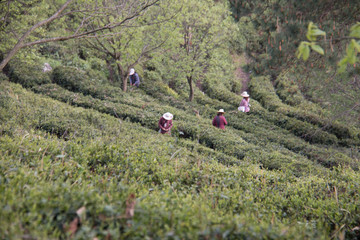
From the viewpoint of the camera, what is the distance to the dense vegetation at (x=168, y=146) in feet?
9.07

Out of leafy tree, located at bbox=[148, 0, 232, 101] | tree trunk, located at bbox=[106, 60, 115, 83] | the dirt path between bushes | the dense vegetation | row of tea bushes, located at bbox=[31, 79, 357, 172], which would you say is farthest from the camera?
the dirt path between bushes

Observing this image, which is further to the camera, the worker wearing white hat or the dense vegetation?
the worker wearing white hat

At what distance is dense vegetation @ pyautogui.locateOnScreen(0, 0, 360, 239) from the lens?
276 centimetres

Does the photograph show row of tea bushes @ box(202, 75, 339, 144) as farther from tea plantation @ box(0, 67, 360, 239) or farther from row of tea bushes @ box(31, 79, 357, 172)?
tea plantation @ box(0, 67, 360, 239)

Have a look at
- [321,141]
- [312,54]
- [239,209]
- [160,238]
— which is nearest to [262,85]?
[321,141]

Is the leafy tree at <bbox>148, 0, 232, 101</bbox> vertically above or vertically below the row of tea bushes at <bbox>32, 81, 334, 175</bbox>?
above

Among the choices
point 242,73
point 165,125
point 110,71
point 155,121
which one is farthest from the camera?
point 242,73

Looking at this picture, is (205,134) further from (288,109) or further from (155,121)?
(288,109)

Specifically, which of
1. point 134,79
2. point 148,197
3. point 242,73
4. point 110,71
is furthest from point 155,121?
point 242,73

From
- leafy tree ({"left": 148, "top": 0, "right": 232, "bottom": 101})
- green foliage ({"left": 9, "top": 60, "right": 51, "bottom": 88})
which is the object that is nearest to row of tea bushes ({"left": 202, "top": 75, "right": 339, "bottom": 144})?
leafy tree ({"left": 148, "top": 0, "right": 232, "bottom": 101})

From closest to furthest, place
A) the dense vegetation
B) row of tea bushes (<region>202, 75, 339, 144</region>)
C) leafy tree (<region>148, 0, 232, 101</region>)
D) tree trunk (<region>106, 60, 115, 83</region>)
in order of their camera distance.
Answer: the dense vegetation < row of tea bushes (<region>202, 75, 339, 144</region>) < leafy tree (<region>148, 0, 232, 101</region>) < tree trunk (<region>106, 60, 115, 83</region>)

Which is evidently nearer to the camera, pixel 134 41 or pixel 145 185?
pixel 145 185

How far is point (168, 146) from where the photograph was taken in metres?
7.70

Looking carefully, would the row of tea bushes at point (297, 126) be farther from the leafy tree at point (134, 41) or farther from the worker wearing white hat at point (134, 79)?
the leafy tree at point (134, 41)
